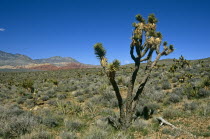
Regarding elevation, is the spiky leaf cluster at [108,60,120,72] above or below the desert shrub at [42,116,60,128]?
above

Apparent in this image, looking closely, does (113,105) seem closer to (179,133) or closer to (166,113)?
(166,113)

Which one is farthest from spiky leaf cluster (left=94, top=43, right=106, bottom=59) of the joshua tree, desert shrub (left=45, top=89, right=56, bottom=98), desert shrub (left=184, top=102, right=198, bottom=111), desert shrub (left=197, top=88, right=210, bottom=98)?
desert shrub (left=45, top=89, right=56, bottom=98)

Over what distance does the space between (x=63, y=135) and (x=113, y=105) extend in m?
5.57

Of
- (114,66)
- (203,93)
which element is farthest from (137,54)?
(203,93)

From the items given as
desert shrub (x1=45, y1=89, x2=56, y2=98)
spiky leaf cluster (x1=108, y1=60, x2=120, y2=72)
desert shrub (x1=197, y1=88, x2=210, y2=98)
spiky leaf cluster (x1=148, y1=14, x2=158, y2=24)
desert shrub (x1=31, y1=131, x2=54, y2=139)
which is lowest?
desert shrub (x1=45, y1=89, x2=56, y2=98)

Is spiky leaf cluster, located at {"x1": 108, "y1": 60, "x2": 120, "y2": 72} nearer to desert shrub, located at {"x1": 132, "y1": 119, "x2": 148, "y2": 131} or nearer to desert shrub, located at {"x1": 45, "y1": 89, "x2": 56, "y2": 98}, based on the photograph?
desert shrub, located at {"x1": 132, "y1": 119, "x2": 148, "y2": 131}

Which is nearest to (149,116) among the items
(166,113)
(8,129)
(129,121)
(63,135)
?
(166,113)

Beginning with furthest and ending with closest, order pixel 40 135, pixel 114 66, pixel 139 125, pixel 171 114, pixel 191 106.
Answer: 1. pixel 191 106
2. pixel 171 114
3. pixel 139 125
4. pixel 114 66
5. pixel 40 135

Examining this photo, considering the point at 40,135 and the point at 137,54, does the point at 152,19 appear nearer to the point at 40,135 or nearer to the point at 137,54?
the point at 137,54

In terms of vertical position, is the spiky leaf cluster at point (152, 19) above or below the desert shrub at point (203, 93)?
above

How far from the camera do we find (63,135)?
6.05 m

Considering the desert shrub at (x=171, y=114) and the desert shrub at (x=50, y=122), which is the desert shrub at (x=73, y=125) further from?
the desert shrub at (x=171, y=114)

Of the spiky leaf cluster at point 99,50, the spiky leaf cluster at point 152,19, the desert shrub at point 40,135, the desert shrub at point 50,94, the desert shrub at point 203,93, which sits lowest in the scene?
the desert shrub at point 50,94

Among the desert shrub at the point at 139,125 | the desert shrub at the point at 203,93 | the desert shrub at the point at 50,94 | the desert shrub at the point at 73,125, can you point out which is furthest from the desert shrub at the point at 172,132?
the desert shrub at the point at 50,94
